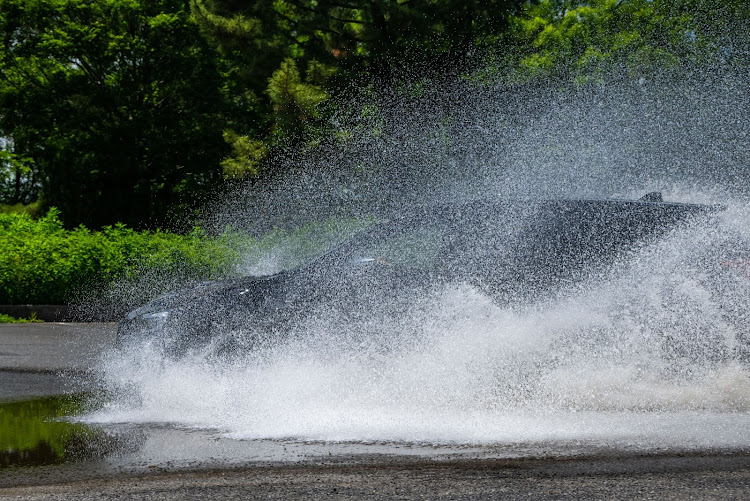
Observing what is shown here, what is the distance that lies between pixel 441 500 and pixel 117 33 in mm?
28095

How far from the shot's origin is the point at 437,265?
6.18 meters

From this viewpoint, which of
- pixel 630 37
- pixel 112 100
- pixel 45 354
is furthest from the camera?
pixel 112 100

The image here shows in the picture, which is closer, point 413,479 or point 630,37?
point 413,479

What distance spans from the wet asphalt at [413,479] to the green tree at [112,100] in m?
→ 24.9

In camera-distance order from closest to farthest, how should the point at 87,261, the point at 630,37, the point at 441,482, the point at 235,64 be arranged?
the point at 441,482
the point at 87,261
the point at 630,37
the point at 235,64

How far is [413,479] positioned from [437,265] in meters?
2.39

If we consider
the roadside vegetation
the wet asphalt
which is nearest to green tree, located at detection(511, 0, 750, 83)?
the roadside vegetation

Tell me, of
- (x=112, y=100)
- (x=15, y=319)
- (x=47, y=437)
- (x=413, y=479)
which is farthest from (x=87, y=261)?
(x=112, y=100)

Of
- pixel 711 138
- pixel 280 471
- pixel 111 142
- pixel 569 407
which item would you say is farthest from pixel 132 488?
pixel 111 142

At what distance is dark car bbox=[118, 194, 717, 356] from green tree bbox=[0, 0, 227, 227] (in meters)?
22.9

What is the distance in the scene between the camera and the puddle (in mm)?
4789

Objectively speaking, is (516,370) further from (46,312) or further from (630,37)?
(630,37)

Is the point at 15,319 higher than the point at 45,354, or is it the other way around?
the point at 15,319

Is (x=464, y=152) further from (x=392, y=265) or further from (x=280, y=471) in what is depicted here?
(x=280, y=471)
